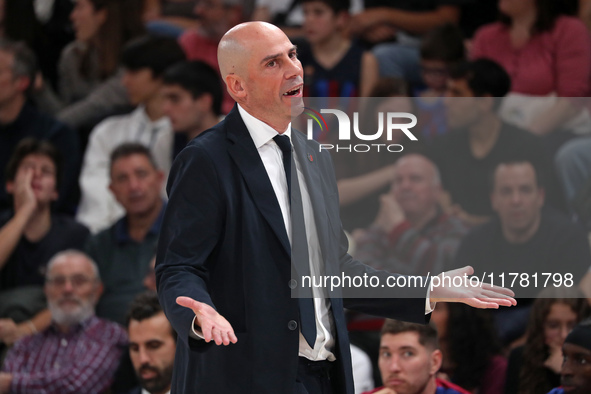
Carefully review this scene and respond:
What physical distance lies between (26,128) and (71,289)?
1.51 m

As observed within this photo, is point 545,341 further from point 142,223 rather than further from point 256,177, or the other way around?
point 142,223

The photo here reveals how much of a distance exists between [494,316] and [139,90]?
3073mm

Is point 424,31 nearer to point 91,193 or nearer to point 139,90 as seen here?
point 139,90

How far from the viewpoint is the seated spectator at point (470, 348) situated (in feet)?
13.5

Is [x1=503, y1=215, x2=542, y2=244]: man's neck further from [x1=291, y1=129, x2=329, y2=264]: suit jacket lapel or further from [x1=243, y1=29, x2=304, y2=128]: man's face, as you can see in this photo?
[x1=243, y1=29, x2=304, y2=128]: man's face

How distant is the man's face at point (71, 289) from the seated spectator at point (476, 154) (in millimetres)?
2502

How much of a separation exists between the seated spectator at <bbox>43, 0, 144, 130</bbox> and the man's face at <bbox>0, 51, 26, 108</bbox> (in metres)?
0.48

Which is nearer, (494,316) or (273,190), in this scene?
(273,190)

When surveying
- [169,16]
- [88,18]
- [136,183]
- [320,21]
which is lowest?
[136,183]

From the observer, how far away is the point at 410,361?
12.5 ft

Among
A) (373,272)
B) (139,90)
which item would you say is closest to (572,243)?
(373,272)

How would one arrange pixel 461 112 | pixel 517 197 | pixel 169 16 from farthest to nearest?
pixel 169 16, pixel 461 112, pixel 517 197

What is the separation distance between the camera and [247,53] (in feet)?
8.14

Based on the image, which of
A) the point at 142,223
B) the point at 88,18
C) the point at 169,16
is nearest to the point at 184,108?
the point at 142,223
